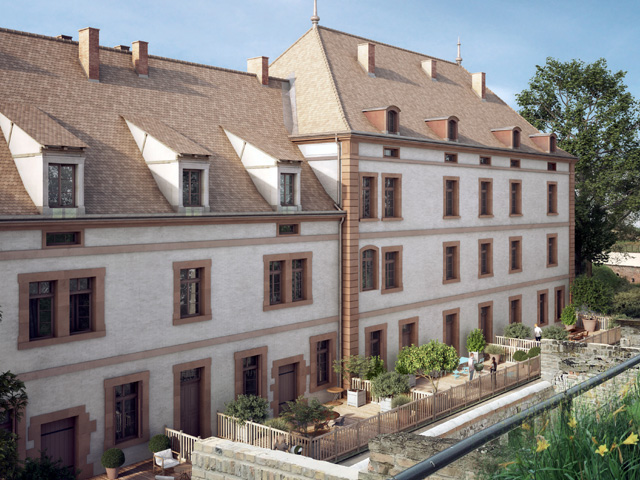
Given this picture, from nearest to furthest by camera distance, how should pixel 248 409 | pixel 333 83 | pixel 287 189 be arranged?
pixel 248 409
pixel 287 189
pixel 333 83

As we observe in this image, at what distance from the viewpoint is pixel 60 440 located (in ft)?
70.1

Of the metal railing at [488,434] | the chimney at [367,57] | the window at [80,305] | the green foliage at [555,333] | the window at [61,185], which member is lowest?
the green foliage at [555,333]

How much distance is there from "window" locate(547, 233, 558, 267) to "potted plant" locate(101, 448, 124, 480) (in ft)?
108

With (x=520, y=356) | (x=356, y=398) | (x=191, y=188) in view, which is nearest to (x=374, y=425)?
(x=356, y=398)

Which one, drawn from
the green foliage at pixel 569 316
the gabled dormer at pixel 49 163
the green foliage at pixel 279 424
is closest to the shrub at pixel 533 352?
the green foliage at pixel 569 316

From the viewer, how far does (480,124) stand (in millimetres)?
41688

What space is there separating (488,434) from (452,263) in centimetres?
3451

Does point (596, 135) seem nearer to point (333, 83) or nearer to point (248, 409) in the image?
point (333, 83)

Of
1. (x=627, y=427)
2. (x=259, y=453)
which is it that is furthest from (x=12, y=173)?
(x=627, y=427)

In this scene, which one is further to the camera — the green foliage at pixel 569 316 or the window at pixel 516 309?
the green foliage at pixel 569 316

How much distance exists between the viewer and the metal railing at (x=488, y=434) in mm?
3111

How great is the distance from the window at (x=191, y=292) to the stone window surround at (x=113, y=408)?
2.40m

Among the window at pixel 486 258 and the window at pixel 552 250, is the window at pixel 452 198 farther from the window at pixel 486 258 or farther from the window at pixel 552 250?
the window at pixel 552 250

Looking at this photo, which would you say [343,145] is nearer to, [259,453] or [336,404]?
[336,404]
